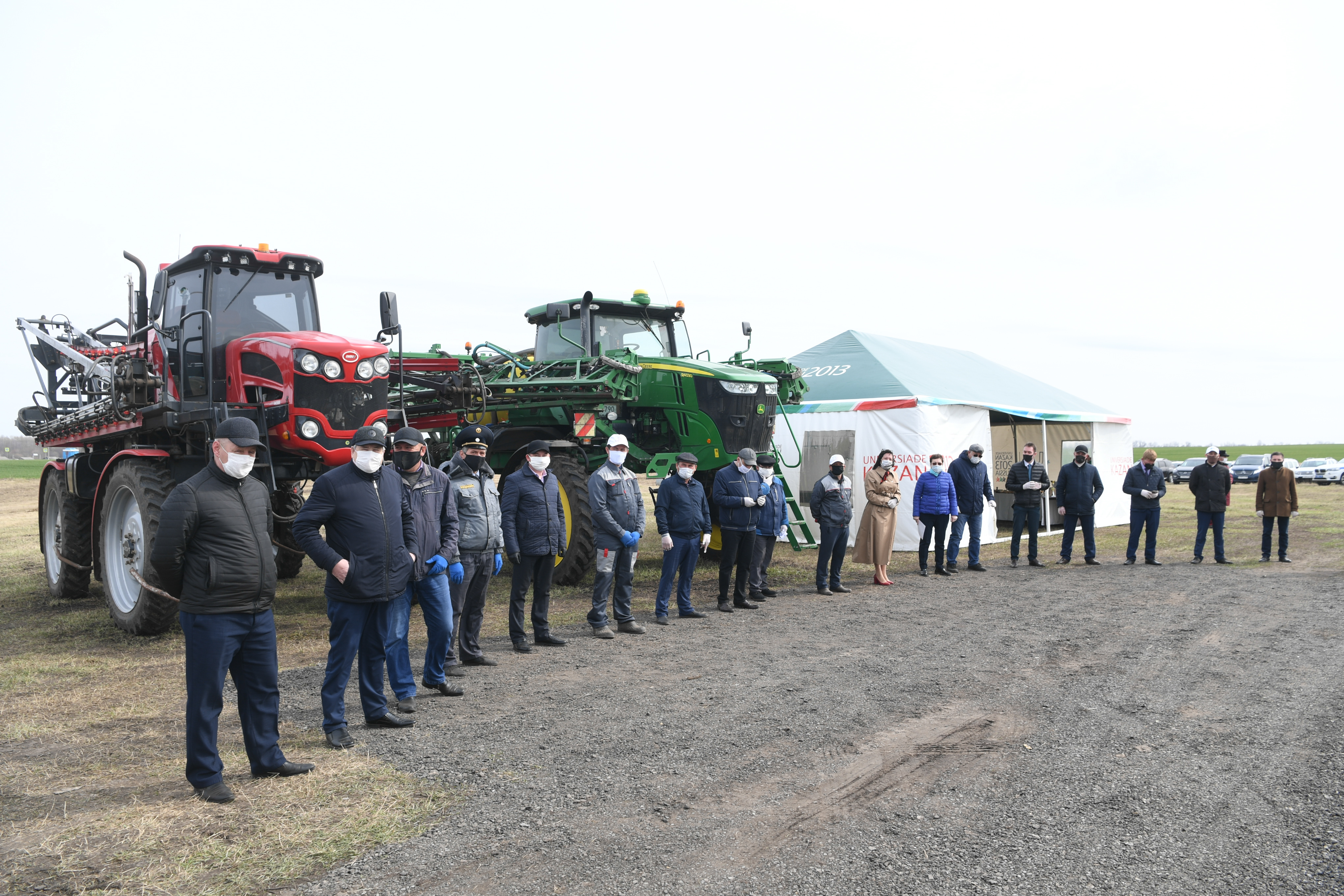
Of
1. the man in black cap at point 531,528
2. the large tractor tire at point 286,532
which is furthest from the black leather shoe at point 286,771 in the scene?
the large tractor tire at point 286,532

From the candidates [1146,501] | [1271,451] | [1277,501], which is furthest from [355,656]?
[1271,451]

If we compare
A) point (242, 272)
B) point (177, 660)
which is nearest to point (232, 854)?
point (177, 660)

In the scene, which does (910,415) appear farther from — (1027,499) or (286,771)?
(286,771)

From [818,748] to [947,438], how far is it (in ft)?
34.0

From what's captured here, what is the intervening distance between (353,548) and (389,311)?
3501 millimetres

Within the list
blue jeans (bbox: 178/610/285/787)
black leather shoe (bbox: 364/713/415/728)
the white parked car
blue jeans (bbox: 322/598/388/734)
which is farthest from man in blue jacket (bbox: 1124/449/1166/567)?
the white parked car

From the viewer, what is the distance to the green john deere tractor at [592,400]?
32.6 ft

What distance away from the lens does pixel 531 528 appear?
23.0 ft

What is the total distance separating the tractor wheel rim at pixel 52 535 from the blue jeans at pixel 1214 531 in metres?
14.8

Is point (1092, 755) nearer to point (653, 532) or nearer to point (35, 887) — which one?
point (35, 887)

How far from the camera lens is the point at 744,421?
10.8m

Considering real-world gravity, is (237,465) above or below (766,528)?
above

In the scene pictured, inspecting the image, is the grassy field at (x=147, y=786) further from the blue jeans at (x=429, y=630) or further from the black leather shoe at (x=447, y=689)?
the black leather shoe at (x=447, y=689)

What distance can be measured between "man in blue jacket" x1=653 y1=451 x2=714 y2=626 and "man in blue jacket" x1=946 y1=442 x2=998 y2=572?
4.87 m
